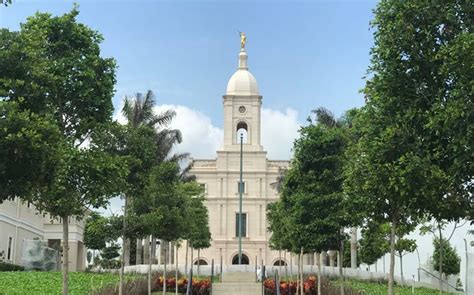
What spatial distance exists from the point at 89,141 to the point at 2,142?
6.87 meters

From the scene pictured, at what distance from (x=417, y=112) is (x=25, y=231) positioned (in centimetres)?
3772

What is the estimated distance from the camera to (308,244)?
19750mm

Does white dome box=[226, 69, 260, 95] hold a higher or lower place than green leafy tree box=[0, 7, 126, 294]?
higher

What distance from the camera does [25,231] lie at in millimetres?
44406

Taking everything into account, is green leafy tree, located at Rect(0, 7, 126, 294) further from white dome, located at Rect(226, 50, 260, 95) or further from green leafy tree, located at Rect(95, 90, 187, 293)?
white dome, located at Rect(226, 50, 260, 95)

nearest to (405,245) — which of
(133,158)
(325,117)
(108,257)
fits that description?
(325,117)

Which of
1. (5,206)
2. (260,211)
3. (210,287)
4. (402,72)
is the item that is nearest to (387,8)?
(402,72)

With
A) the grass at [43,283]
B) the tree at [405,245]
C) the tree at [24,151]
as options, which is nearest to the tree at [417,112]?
the tree at [24,151]

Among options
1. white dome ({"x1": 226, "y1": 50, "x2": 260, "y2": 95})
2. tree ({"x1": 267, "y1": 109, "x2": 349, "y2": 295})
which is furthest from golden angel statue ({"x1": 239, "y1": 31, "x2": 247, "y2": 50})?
tree ({"x1": 267, "y1": 109, "x2": 349, "y2": 295})

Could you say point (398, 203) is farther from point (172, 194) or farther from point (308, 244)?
point (172, 194)

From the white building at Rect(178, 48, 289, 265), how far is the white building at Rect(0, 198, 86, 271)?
76.4 ft

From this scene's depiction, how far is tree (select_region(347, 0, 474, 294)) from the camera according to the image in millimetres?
10898

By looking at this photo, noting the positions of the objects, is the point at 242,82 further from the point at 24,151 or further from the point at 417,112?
the point at 24,151

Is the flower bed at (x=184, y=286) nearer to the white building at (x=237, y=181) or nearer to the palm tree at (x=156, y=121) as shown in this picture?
the palm tree at (x=156, y=121)
